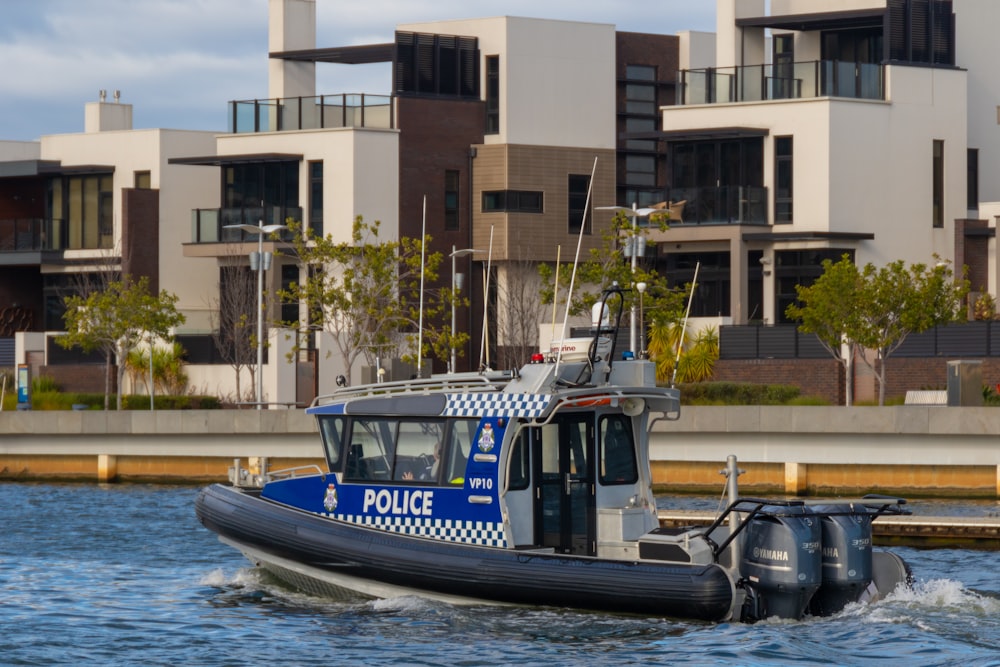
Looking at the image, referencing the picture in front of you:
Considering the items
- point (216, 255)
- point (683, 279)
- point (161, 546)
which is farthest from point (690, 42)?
point (161, 546)

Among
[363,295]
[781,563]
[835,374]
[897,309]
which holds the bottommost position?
[781,563]

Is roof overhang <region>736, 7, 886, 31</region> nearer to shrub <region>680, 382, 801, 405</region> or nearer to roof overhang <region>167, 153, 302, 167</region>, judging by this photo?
roof overhang <region>167, 153, 302, 167</region>

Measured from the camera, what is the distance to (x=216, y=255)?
59.8 m

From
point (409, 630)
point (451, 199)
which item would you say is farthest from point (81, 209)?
point (409, 630)

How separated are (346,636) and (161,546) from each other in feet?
32.4

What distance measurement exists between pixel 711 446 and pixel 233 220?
83.7 ft

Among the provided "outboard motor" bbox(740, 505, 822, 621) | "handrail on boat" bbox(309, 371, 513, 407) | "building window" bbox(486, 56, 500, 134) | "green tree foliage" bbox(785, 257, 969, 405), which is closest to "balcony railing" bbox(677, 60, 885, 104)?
"building window" bbox(486, 56, 500, 134)

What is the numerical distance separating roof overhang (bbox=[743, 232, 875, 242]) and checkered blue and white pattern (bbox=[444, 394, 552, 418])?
34.7m

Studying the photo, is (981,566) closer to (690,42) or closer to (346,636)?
(346,636)

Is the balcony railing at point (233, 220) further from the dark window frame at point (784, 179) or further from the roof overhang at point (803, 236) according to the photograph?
the dark window frame at point (784, 179)

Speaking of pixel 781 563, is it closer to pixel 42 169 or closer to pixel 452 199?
pixel 452 199

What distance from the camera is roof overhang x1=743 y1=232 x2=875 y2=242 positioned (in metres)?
53.8

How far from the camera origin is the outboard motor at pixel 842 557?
1883 centimetres

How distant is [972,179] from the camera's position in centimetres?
5762
